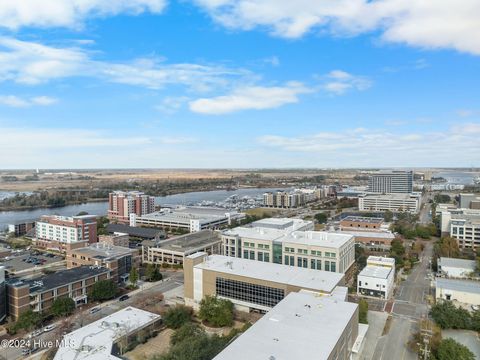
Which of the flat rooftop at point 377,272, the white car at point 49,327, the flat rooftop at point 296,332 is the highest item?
the flat rooftop at point 296,332

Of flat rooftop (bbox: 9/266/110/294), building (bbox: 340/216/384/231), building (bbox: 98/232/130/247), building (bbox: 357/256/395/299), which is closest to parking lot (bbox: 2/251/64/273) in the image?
building (bbox: 98/232/130/247)

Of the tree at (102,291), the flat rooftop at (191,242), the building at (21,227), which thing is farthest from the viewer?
the building at (21,227)

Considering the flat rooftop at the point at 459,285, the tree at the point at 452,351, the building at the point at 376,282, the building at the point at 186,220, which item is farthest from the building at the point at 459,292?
the building at the point at 186,220

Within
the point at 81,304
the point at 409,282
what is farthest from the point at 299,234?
the point at 81,304

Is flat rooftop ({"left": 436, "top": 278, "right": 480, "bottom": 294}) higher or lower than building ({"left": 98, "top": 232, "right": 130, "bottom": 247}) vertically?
lower

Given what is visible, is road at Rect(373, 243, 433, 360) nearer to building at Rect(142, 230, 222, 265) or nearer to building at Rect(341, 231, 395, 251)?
building at Rect(341, 231, 395, 251)

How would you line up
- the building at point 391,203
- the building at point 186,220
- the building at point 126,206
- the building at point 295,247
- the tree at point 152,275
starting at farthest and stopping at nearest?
the building at point 391,203
the building at point 126,206
the building at point 186,220
the tree at point 152,275
the building at point 295,247

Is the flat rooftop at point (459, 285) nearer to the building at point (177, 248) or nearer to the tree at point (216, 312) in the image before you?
the tree at point (216, 312)
